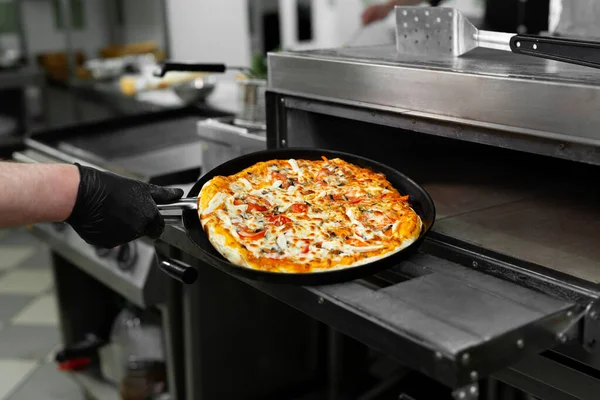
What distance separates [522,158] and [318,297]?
3.26 ft

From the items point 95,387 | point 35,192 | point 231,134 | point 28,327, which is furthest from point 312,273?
point 28,327

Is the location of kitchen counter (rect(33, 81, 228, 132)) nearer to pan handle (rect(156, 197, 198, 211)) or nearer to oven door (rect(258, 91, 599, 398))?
oven door (rect(258, 91, 599, 398))

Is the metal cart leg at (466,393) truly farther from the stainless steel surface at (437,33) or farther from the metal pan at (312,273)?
the stainless steel surface at (437,33)

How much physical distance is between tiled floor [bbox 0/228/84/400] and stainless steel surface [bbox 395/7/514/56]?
215cm

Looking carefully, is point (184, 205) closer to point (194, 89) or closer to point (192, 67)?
point (192, 67)

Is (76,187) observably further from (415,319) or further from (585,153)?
(585,153)

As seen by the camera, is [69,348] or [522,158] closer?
[522,158]

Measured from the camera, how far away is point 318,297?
980mm

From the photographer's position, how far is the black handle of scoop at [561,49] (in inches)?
40.0

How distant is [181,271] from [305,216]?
10.7 inches

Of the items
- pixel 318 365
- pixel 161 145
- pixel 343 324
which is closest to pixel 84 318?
pixel 161 145

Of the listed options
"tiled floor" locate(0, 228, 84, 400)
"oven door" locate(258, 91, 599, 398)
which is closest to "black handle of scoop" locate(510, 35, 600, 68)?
"oven door" locate(258, 91, 599, 398)

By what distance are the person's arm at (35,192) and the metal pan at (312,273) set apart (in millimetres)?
185

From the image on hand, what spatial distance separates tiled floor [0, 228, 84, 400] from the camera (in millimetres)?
2871
